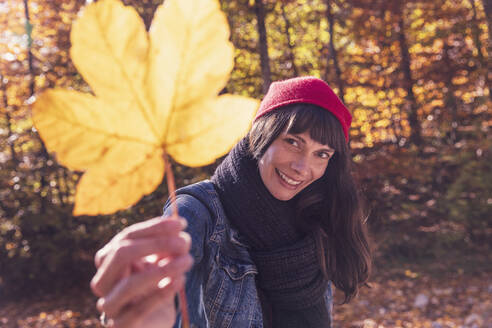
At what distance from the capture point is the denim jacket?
3.59ft

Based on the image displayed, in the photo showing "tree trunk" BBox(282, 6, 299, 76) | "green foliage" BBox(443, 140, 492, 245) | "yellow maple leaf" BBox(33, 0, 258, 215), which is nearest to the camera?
"yellow maple leaf" BBox(33, 0, 258, 215)

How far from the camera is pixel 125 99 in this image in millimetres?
509

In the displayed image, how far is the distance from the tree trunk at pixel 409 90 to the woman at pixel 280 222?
15.6ft

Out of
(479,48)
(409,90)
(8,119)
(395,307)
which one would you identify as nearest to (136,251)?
Result: (395,307)

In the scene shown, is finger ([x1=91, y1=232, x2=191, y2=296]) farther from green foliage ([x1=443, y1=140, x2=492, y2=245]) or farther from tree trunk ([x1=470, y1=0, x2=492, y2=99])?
tree trunk ([x1=470, y1=0, x2=492, y2=99])

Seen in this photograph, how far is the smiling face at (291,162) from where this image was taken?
1396mm

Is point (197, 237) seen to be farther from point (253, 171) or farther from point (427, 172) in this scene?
point (427, 172)

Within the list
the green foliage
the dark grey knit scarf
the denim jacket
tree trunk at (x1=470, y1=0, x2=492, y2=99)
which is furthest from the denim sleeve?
tree trunk at (x1=470, y1=0, x2=492, y2=99)

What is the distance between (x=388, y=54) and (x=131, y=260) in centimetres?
645

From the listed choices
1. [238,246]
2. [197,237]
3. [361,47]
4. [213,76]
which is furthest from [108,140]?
[361,47]

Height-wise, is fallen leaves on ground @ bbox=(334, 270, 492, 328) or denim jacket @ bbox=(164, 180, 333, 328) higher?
denim jacket @ bbox=(164, 180, 333, 328)

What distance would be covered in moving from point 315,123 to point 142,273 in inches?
38.6

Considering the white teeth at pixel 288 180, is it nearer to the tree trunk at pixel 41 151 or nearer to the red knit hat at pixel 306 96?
the red knit hat at pixel 306 96

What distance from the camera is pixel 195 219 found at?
1142 mm
